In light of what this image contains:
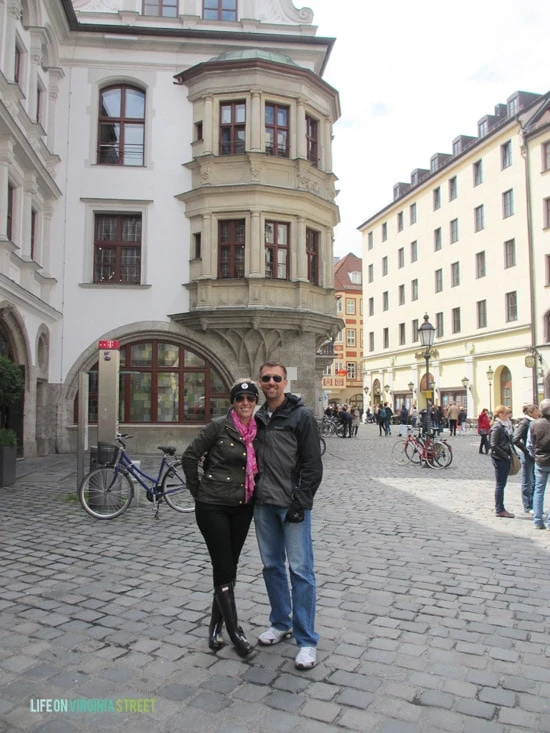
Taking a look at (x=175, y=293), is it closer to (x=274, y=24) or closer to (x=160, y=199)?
(x=160, y=199)

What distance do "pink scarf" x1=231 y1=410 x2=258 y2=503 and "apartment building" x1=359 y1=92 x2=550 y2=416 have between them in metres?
33.3

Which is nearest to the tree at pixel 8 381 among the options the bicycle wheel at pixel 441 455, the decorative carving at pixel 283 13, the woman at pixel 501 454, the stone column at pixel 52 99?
the woman at pixel 501 454

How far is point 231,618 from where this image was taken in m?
4.12

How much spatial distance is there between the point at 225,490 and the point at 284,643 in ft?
3.97

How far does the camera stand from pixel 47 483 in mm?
12531

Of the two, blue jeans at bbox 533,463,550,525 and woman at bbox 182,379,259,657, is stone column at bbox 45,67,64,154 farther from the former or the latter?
woman at bbox 182,379,259,657

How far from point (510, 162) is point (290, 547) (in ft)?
142

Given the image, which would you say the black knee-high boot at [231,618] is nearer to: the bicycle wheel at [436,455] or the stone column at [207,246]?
the bicycle wheel at [436,455]

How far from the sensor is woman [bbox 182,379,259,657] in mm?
4109

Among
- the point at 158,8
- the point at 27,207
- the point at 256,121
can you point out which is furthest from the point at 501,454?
the point at 158,8

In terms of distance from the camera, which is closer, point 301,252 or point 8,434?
point 8,434

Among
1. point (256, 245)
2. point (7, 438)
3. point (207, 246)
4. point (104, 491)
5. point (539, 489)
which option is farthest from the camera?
point (207, 246)

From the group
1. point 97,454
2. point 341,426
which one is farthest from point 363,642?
point 341,426

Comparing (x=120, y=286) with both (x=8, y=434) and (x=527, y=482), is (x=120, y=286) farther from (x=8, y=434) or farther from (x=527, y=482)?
(x=527, y=482)
